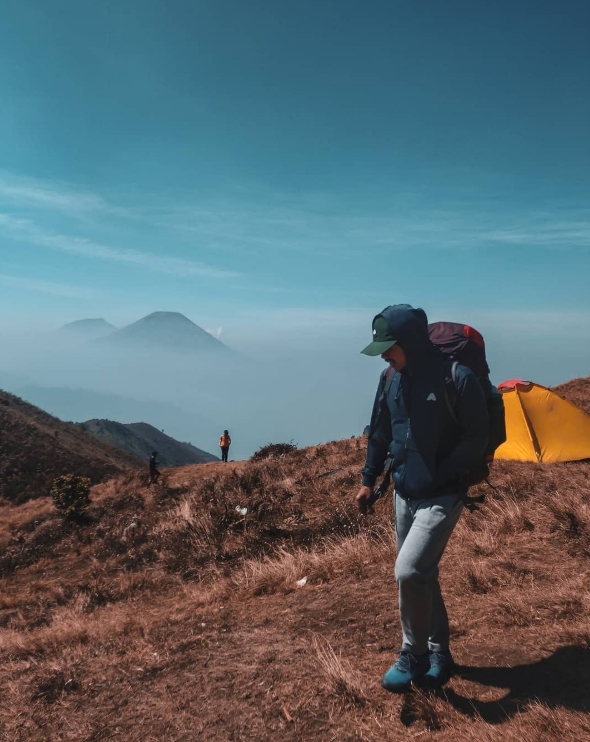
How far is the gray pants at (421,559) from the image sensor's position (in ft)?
9.87

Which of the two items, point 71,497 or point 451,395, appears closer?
point 451,395

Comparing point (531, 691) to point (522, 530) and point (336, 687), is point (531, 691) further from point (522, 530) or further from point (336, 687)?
point (522, 530)

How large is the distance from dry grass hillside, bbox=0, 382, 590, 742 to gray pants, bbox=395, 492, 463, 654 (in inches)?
15.5

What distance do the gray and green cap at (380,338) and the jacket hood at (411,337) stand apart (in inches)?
0.9

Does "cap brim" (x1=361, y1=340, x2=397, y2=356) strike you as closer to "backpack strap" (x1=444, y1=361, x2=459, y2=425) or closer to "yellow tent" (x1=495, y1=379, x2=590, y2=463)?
"backpack strap" (x1=444, y1=361, x2=459, y2=425)

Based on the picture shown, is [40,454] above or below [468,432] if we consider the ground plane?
below

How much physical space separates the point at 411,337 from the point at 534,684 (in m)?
2.13

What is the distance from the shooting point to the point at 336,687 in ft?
11.2

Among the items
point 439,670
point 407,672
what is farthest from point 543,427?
point 407,672

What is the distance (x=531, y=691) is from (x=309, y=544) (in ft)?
17.0

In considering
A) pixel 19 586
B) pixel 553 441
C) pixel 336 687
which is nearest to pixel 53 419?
pixel 19 586

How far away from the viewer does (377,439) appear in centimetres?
356

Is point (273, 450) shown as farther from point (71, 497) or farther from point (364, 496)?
point (364, 496)

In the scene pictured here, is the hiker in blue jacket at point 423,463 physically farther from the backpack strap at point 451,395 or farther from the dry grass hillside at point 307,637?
the dry grass hillside at point 307,637
